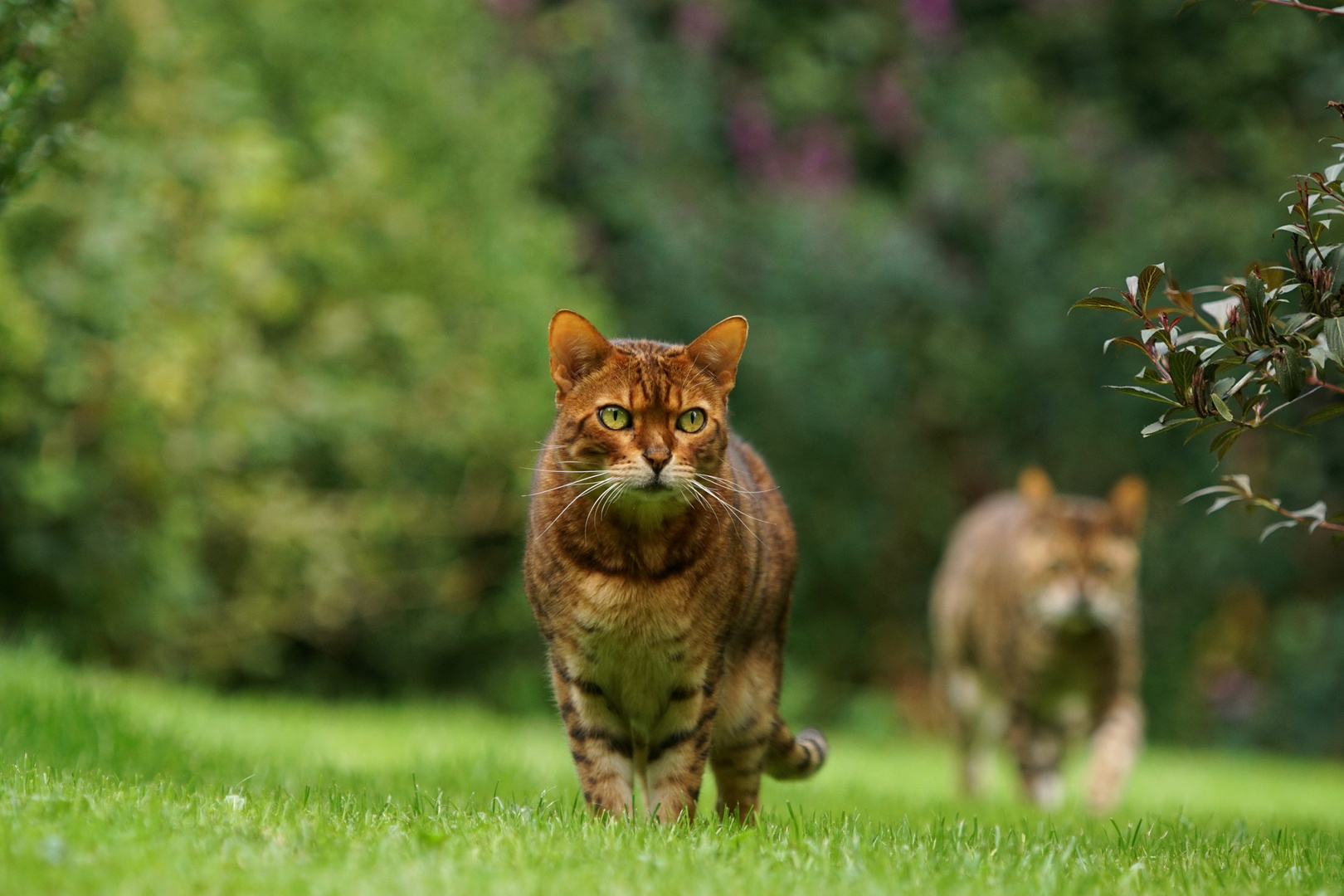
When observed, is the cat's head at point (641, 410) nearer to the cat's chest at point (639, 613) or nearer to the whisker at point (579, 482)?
the whisker at point (579, 482)

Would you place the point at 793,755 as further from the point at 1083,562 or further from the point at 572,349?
the point at 1083,562

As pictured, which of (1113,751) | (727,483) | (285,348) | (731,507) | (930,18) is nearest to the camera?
(731,507)

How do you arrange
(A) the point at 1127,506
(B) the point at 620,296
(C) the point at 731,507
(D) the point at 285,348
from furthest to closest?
(B) the point at 620,296 < (D) the point at 285,348 < (A) the point at 1127,506 < (C) the point at 731,507

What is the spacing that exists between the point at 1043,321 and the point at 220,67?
283 inches

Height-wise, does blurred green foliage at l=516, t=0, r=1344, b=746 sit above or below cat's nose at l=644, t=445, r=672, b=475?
above

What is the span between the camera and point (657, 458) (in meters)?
4.00

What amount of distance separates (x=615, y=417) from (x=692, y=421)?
0.24 meters

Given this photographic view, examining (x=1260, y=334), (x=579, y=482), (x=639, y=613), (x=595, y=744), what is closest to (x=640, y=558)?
(x=639, y=613)

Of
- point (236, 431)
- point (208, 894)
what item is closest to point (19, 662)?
point (236, 431)

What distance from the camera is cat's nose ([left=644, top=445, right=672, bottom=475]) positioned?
4.00 m

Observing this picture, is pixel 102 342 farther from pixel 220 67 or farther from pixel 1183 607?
pixel 1183 607

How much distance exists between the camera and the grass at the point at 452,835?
293 centimetres

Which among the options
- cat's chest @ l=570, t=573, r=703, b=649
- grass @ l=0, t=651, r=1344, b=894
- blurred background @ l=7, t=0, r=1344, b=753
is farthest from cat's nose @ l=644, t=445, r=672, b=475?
blurred background @ l=7, t=0, r=1344, b=753

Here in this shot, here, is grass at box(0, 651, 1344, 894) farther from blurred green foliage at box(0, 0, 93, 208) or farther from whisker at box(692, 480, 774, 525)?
blurred green foliage at box(0, 0, 93, 208)
